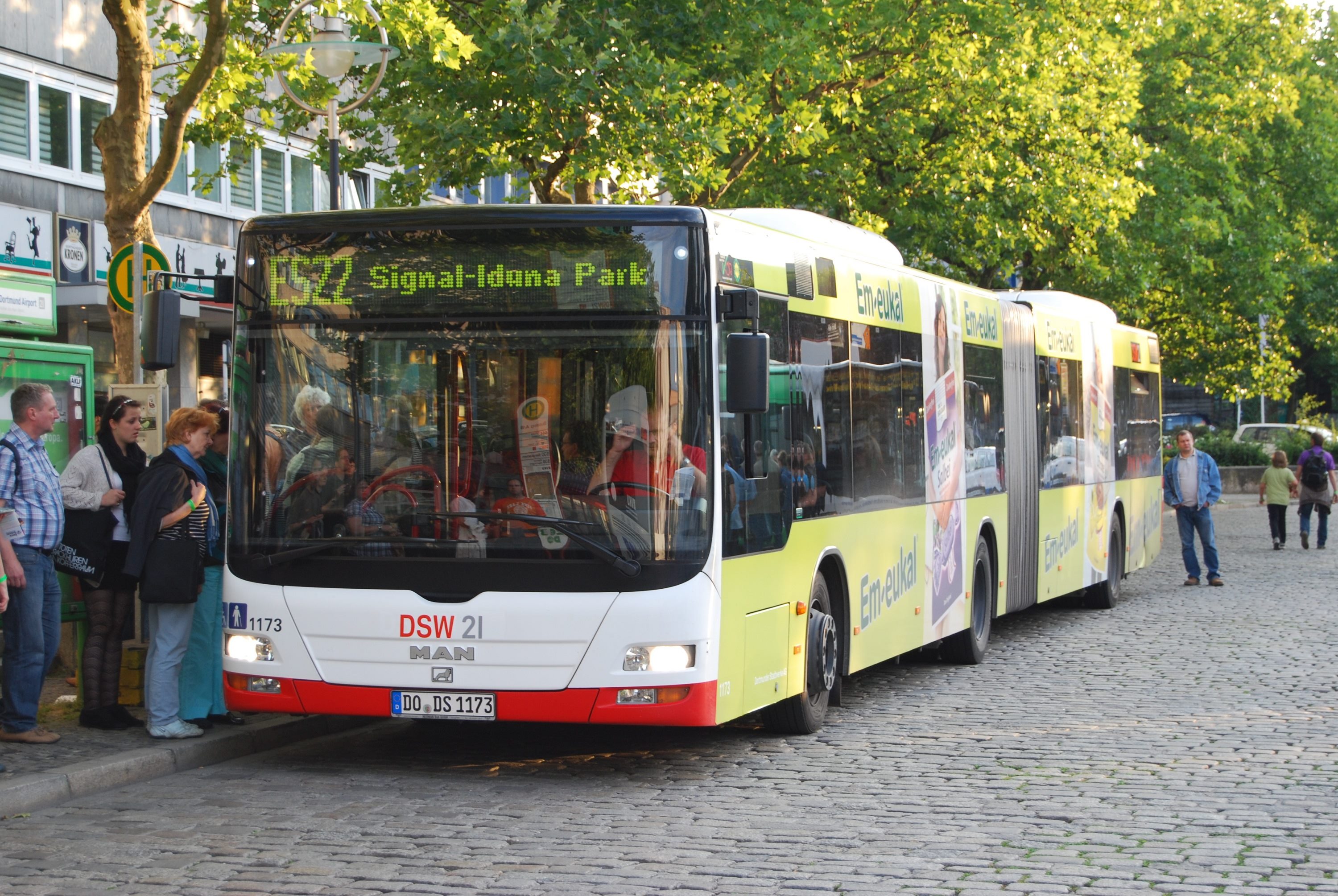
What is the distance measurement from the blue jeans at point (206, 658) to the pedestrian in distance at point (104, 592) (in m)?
0.38

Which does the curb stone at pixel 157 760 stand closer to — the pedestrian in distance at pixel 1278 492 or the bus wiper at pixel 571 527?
the bus wiper at pixel 571 527

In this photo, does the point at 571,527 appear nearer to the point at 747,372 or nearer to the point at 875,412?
the point at 747,372

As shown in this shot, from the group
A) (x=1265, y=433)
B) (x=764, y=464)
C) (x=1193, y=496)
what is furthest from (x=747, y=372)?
(x=1265, y=433)

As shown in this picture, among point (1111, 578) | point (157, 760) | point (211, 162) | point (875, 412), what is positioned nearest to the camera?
point (157, 760)

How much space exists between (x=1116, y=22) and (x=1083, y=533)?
16.4m

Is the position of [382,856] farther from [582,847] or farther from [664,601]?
[664,601]

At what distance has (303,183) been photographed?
28484mm

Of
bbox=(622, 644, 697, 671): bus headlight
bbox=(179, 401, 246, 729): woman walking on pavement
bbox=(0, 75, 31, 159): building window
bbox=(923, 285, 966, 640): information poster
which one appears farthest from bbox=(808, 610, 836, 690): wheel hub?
bbox=(0, 75, 31, 159): building window

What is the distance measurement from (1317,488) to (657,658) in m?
22.3

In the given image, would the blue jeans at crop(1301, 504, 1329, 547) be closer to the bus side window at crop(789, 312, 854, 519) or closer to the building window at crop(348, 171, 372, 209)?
the building window at crop(348, 171, 372, 209)

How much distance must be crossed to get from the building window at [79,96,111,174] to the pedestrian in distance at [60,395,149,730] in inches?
566

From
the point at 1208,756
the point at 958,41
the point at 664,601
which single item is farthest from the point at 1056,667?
the point at 958,41

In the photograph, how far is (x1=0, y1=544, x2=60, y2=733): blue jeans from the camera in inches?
351

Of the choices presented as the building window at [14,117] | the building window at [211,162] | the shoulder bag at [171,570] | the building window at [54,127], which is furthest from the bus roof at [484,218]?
the building window at [211,162]
